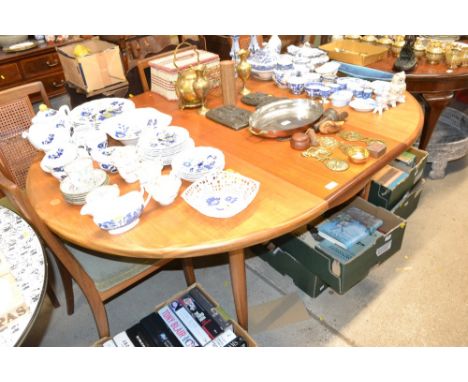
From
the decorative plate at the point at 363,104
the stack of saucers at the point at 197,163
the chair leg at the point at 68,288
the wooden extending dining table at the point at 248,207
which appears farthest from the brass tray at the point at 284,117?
the chair leg at the point at 68,288

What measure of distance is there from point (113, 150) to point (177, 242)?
2.06 ft

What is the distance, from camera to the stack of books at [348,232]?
189 cm

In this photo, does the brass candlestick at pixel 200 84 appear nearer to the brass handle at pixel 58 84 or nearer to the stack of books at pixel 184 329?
the stack of books at pixel 184 329

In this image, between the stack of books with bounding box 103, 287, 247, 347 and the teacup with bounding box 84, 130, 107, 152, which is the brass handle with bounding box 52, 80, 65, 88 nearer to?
the teacup with bounding box 84, 130, 107, 152

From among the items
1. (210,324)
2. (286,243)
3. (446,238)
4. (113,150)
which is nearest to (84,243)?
(113,150)

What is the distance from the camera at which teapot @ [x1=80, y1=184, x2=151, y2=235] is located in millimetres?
1261

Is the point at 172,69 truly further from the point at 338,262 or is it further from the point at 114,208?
the point at 338,262

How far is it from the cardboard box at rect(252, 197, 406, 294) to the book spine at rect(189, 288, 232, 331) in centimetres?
51

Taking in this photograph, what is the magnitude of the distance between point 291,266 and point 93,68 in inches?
101

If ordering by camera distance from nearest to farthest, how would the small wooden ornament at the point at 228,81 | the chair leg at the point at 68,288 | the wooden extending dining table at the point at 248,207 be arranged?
the wooden extending dining table at the point at 248,207 < the chair leg at the point at 68,288 < the small wooden ornament at the point at 228,81

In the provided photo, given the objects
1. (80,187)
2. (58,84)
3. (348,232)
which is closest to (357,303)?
(348,232)

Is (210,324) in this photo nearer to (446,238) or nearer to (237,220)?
(237,220)

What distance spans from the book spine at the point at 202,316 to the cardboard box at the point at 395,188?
3.85ft

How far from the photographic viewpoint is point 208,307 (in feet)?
5.46
